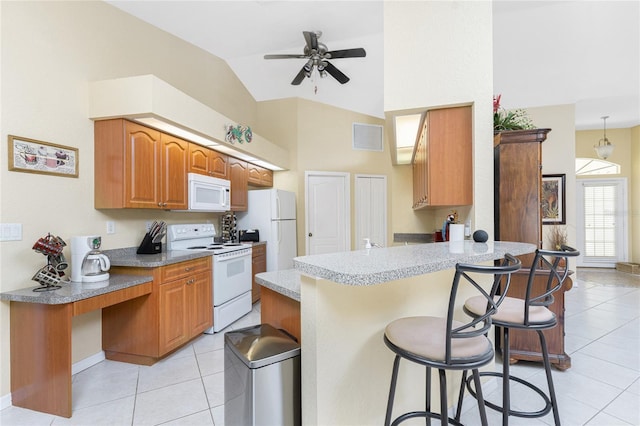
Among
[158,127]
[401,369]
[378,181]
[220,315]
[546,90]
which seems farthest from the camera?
[378,181]

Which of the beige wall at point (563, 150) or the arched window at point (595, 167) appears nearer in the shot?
the beige wall at point (563, 150)

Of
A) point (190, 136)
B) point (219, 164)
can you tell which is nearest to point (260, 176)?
point (219, 164)

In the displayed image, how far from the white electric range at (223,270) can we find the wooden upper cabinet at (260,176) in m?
1.12

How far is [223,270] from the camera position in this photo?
337 cm

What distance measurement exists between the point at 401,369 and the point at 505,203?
5.46 ft

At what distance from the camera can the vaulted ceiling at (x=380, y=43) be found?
3.27 m

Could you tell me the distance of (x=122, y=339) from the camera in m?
2.62

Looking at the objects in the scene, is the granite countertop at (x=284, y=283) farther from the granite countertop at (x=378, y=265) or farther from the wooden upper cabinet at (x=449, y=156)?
the wooden upper cabinet at (x=449, y=156)

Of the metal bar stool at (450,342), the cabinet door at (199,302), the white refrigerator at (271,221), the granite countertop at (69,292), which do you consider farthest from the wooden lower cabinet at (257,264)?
the metal bar stool at (450,342)

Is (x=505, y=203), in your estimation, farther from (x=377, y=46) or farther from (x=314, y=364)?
(x=377, y=46)

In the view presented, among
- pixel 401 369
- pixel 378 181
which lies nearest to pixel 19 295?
pixel 401 369

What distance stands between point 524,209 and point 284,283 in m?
2.10

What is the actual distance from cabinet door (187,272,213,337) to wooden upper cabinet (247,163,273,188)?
2007 millimetres

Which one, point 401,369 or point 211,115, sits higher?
point 211,115
